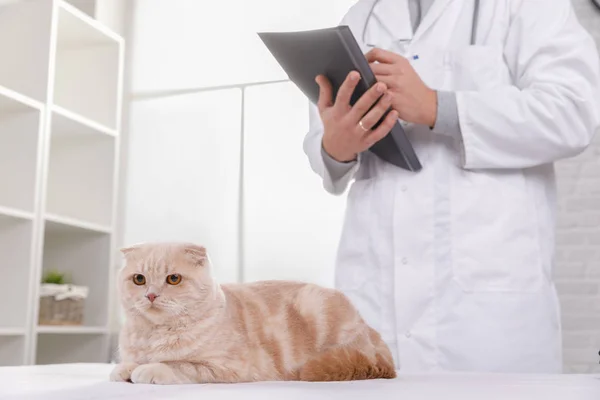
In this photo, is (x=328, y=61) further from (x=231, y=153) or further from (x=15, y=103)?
(x=231, y=153)

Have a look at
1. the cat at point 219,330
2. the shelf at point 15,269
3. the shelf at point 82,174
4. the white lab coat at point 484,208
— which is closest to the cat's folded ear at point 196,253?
the cat at point 219,330

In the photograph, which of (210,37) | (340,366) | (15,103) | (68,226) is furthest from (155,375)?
(210,37)

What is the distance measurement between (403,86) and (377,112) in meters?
0.07

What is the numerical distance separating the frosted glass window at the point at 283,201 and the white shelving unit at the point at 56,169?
54 centimetres

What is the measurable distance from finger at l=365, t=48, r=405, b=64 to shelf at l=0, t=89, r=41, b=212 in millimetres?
1528

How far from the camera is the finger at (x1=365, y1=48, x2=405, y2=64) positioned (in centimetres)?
110

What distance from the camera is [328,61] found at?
1007 mm

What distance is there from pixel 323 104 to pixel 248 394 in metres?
0.69

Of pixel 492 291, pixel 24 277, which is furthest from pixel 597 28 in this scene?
pixel 24 277

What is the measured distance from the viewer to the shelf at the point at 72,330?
2309 millimetres

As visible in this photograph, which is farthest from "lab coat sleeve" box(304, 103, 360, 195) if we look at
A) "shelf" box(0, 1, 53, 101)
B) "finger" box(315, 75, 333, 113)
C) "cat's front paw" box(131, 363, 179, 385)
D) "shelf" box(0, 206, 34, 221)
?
"shelf" box(0, 1, 53, 101)

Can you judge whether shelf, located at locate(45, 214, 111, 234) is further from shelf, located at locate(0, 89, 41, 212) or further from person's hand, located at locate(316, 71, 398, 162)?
person's hand, located at locate(316, 71, 398, 162)

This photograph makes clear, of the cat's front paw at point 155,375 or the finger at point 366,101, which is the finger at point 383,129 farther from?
the cat's front paw at point 155,375

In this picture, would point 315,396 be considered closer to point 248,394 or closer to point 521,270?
point 248,394
